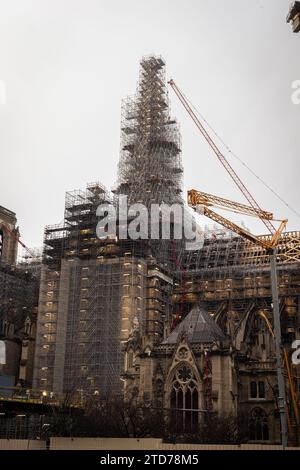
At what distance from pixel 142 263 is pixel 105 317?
10768 mm

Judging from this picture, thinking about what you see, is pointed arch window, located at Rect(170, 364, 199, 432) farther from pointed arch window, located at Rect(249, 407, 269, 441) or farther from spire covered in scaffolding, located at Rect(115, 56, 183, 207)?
spire covered in scaffolding, located at Rect(115, 56, 183, 207)

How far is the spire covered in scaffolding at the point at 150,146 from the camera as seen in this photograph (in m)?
114

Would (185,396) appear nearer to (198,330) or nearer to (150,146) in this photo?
(198,330)

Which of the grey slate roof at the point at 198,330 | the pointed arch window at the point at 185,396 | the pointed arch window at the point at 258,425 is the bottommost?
the pointed arch window at the point at 258,425

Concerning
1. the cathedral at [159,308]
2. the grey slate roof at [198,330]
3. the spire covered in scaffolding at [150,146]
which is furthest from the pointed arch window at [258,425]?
the spire covered in scaffolding at [150,146]

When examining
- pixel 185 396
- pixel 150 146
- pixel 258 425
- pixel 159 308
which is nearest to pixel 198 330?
pixel 185 396

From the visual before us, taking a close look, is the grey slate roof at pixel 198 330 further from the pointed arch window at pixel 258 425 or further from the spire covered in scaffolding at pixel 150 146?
the spire covered in scaffolding at pixel 150 146

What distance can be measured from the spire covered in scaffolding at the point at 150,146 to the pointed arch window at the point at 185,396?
164 feet

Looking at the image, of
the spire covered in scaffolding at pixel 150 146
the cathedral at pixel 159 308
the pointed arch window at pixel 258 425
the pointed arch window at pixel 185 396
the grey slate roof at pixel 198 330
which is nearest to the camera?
the pointed arch window at pixel 185 396

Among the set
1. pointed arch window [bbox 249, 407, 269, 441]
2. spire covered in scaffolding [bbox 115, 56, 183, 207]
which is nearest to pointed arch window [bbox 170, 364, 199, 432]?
pointed arch window [bbox 249, 407, 269, 441]

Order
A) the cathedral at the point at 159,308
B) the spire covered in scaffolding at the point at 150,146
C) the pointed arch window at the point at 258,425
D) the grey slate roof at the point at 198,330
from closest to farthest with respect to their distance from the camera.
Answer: the cathedral at the point at 159,308 < the pointed arch window at the point at 258,425 < the grey slate roof at the point at 198,330 < the spire covered in scaffolding at the point at 150,146

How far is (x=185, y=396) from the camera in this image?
65.1 meters

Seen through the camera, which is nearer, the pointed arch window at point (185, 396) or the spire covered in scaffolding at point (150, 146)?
the pointed arch window at point (185, 396)

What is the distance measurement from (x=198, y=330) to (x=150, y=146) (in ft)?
177
